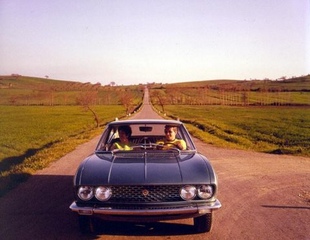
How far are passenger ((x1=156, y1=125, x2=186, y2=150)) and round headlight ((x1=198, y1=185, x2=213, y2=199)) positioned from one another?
1.33 metres

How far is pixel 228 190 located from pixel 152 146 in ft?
7.77

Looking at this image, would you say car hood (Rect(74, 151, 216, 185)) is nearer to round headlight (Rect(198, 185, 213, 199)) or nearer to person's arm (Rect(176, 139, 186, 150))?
round headlight (Rect(198, 185, 213, 199))

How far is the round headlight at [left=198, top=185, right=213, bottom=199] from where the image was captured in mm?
4469

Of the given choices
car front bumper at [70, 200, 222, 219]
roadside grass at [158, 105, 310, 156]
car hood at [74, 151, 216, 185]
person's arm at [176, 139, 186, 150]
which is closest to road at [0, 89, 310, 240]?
car front bumper at [70, 200, 222, 219]

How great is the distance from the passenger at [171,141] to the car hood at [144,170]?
0.61 meters

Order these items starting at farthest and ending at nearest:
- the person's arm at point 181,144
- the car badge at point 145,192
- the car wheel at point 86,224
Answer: the person's arm at point 181,144 → the car wheel at point 86,224 → the car badge at point 145,192

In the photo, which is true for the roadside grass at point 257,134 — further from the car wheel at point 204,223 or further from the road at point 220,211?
the car wheel at point 204,223

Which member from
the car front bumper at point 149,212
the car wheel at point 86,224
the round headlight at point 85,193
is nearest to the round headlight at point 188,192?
the car front bumper at point 149,212

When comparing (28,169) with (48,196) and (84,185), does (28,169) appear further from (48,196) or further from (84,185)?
(84,185)

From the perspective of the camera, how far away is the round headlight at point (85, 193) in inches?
174

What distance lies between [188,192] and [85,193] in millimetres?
1218

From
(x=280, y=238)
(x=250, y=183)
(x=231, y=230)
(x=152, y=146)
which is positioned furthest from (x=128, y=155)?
(x=250, y=183)

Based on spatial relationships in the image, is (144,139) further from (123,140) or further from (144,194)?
Result: (144,194)

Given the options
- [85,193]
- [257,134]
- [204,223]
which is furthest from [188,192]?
[257,134]
